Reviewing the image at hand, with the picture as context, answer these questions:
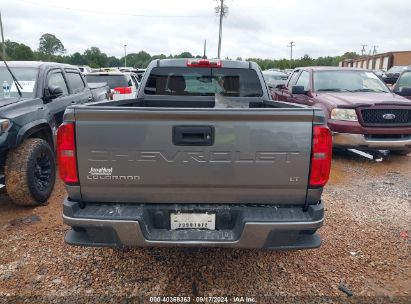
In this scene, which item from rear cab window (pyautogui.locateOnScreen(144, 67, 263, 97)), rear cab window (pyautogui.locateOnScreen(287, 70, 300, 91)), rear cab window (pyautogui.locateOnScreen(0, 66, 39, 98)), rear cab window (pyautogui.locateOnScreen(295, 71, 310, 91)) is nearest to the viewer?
rear cab window (pyautogui.locateOnScreen(144, 67, 263, 97))

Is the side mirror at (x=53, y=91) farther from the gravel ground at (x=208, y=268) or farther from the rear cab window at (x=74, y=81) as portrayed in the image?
the gravel ground at (x=208, y=268)

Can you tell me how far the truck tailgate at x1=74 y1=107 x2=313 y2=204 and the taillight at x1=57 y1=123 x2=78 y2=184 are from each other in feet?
0.15

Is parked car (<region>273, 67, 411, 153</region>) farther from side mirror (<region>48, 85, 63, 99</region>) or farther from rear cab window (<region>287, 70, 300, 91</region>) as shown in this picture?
side mirror (<region>48, 85, 63, 99</region>)

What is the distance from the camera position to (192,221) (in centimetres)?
254

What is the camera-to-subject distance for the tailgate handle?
2.41 meters

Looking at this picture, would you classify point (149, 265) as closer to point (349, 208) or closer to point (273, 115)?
point (273, 115)

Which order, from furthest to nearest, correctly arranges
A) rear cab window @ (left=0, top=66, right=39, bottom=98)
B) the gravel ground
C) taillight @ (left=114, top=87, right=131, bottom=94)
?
taillight @ (left=114, top=87, right=131, bottom=94)
rear cab window @ (left=0, top=66, right=39, bottom=98)
the gravel ground

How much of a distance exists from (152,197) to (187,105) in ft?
6.10

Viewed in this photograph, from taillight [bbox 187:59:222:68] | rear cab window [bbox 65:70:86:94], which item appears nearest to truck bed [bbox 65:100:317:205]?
taillight [bbox 187:59:222:68]

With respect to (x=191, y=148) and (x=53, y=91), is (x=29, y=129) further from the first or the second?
(x=191, y=148)

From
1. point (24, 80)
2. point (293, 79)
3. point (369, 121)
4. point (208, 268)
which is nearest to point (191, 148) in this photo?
point (208, 268)

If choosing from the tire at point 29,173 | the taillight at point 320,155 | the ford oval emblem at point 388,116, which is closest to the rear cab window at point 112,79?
the tire at point 29,173

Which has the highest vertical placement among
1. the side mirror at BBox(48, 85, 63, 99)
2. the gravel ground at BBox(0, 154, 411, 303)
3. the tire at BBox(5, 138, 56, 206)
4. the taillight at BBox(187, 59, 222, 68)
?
the taillight at BBox(187, 59, 222, 68)

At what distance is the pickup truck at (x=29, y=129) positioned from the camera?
13.5ft
